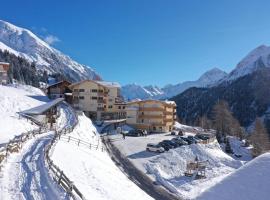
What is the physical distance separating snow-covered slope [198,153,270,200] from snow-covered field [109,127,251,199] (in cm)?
2688

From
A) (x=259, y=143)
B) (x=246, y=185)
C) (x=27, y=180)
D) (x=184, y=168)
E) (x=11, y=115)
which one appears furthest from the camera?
(x=259, y=143)

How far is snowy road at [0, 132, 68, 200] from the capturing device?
2034cm

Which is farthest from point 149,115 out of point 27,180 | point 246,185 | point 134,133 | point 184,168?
point 246,185

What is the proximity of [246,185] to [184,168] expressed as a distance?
42.2 m

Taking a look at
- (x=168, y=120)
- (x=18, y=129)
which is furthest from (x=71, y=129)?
(x=168, y=120)

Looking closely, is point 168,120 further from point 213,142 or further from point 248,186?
point 248,186

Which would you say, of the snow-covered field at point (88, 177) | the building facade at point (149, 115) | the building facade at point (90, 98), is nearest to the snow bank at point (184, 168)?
the snow-covered field at point (88, 177)

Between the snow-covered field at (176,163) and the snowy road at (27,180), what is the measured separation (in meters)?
21.1

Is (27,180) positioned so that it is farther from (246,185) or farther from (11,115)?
(11,115)

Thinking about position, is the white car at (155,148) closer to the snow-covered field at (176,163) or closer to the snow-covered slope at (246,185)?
the snow-covered field at (176,163)

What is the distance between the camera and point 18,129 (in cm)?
4891

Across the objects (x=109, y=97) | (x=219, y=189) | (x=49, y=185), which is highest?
(x=109, y=97)

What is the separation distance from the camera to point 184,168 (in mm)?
55312

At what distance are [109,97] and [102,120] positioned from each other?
1080 centimetres
